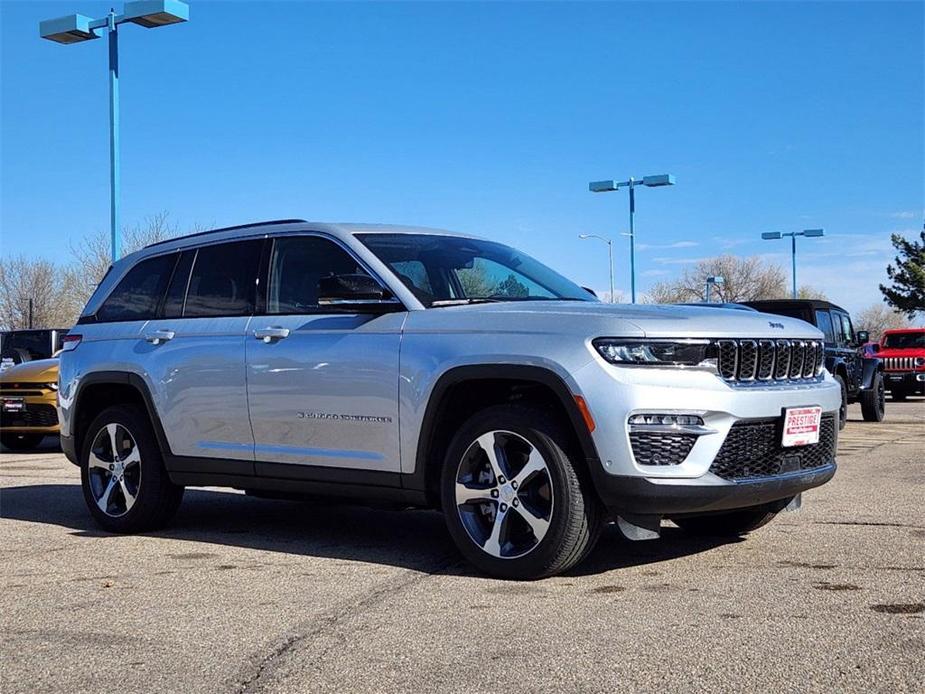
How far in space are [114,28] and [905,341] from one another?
18.9 meters

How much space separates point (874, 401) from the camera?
18359mm

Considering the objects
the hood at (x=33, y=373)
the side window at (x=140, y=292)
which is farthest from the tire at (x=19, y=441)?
the side window at (x=140, y=292)

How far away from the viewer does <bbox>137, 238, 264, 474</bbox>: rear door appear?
6707mm

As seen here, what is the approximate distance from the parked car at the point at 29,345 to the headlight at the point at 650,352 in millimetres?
12653

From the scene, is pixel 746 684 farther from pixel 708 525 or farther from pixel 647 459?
pixel 708 525

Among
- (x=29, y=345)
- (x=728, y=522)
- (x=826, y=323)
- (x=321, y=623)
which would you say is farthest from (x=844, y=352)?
(x=321, y=623)

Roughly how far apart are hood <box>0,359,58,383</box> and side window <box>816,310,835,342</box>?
411 inches

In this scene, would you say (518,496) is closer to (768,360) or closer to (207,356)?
(768,360)

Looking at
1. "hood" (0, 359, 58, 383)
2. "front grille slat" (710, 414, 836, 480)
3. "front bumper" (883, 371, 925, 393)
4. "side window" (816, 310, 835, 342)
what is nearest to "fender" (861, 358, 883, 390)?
"side window" (816, 310, 835, 342)

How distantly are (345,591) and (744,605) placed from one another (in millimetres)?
1773

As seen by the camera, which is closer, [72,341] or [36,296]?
[72,341]

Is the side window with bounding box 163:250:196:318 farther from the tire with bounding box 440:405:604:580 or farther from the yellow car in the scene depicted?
the yellow car

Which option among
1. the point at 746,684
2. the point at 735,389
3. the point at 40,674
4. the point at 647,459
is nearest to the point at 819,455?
the point at 735,389

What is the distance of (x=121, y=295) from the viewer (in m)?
7.82
